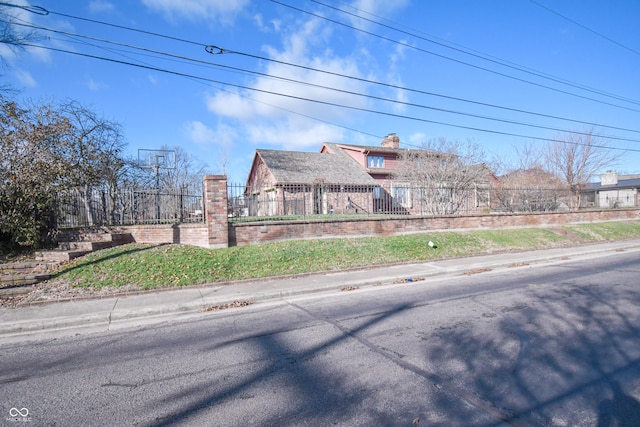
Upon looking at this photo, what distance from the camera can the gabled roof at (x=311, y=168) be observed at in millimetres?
26688

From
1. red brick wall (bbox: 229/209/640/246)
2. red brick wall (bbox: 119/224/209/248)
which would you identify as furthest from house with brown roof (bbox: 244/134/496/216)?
red brick wall (bbox: 119/224/209/248)

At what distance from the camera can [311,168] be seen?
29.2m

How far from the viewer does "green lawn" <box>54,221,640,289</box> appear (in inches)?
324

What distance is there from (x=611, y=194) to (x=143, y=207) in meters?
50.8

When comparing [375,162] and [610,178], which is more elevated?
[375,162]

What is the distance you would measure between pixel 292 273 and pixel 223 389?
5.67 meters

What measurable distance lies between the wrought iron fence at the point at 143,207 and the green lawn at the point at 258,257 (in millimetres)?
1756

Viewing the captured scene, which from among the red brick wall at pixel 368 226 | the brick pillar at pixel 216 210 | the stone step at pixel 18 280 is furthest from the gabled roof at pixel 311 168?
the stone step at pixel 18 280

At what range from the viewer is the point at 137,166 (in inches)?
890

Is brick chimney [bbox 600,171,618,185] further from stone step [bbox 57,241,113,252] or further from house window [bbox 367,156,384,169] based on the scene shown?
stone step [bbox 57,241,113,252]

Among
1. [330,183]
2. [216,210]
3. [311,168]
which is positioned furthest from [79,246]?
[311,168]

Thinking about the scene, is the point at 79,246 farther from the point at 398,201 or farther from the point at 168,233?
the point at 398,201

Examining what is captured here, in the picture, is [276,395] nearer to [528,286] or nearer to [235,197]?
[528,286]

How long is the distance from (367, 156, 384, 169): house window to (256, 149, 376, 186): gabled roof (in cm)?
391
